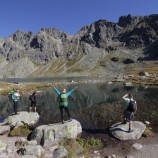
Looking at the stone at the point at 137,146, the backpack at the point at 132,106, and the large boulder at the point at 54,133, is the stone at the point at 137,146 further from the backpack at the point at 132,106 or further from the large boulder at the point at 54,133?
the large boulder at the point at 54,133

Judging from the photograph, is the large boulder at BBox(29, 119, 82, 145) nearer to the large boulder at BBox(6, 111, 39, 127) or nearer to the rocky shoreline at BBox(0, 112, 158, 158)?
the rocky shoreline at BBox(0, 112, 158, 158)

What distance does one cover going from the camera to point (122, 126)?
24750 mm

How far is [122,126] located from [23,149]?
1015cm

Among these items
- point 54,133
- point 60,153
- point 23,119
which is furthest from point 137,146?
point 23,119

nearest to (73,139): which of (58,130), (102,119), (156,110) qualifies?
(58,130)

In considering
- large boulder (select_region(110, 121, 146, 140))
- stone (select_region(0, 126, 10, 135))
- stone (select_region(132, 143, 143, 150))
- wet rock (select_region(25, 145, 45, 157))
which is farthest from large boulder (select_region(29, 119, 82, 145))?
stone (select_region(132, 143, 143, 150))

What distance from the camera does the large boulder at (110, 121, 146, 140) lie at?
23125 mm

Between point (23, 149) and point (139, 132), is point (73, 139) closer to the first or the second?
point (23, 149)

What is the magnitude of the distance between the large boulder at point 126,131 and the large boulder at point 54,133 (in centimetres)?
406

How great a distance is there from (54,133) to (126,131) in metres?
6.87

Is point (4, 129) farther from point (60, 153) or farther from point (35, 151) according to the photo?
point (60, 153)

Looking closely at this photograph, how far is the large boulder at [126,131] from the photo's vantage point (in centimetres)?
2312

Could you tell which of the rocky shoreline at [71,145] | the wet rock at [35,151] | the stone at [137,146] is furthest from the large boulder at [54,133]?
the stone at [137,146]

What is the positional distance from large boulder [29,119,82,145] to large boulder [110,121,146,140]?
4.06m
